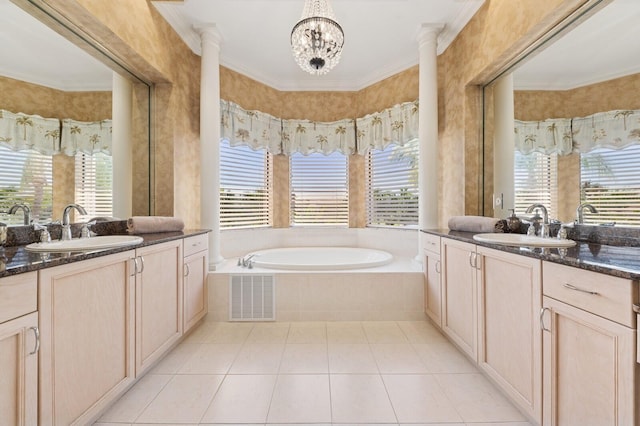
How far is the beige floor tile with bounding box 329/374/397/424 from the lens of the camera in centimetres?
140

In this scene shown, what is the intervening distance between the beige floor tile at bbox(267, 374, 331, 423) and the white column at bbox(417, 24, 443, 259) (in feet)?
5.47

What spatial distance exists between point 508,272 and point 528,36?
164 centimetres

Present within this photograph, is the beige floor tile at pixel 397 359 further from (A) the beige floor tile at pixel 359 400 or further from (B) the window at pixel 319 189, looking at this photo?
(B) the window at pixel 319 189

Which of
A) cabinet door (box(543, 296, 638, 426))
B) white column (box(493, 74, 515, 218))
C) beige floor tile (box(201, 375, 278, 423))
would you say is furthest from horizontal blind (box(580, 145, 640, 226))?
beige floor tile (box(201, 375, 278, 423))

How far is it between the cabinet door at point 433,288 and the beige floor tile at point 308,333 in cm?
94

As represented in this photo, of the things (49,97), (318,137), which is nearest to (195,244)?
(49,97)

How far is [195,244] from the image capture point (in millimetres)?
2330

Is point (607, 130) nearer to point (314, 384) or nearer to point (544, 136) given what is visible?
point (544, 136)

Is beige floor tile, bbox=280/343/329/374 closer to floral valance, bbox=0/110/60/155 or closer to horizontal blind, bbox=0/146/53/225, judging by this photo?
horizontal blind, bbox=0/146/53/225

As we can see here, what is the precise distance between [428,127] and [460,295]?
1.69 meters

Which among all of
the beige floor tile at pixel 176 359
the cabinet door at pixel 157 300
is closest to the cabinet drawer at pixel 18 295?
the cabinet door at pixel 157 300

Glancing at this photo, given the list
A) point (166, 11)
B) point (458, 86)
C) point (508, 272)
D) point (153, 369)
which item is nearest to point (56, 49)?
point (166, 11)

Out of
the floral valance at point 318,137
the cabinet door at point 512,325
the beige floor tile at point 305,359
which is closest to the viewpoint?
the cabinet door at point 512,325

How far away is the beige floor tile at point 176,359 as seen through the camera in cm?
182
